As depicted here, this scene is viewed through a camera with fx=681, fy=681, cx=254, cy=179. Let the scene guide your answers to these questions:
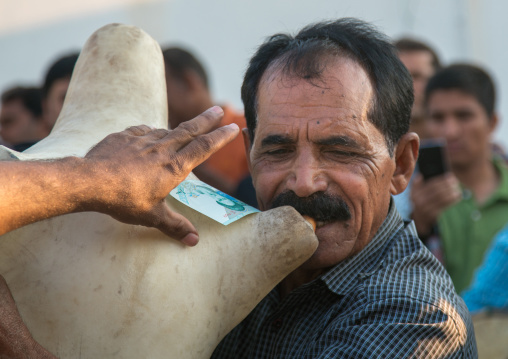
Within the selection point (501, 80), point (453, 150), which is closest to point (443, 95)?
point (453, 150)

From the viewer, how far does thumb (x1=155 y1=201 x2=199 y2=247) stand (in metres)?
1.42

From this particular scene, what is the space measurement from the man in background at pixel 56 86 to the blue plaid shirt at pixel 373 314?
2.32 metres

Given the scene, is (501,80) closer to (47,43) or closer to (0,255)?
(47,43)

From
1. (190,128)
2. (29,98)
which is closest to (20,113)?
A: (29,98)

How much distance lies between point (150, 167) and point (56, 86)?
2746 millimetres

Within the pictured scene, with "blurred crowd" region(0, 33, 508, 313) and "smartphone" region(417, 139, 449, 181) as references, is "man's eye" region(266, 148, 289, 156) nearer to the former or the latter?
"blurred crowd" region(0, 33, 508, 313)

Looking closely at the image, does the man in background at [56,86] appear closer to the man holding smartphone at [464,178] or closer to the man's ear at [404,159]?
the man holding smartphone at [464,178]

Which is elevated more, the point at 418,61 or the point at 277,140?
the point at 277,140

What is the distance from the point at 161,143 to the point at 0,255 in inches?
16.1

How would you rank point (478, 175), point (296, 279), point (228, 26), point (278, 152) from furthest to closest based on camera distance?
point (228, 26) → point (478, 175) → point (296, 279) → point (278, 152)

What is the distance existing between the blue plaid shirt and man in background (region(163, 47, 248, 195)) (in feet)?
7.38

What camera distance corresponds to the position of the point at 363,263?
6.09ft

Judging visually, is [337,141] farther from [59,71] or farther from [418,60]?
[418,60]

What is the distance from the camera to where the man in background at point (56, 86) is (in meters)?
3.83
